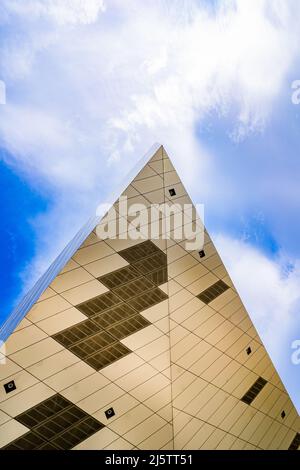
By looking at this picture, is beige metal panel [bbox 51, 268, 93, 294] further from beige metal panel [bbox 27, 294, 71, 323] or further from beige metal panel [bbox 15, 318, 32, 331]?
beige metal panel [bbox 15, 318, 32, 331]

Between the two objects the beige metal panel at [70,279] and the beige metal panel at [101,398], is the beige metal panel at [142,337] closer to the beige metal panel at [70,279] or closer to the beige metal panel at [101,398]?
the beige metal panel at [101,398]

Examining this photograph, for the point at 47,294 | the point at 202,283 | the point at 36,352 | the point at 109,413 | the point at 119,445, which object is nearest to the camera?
the point at 36,352

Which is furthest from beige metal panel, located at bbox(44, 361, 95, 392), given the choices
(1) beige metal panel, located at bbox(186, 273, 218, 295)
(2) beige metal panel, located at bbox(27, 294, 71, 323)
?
(1) beige metal panel, located at bbox(186, 273, 218, 295)

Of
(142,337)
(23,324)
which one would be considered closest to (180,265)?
(142,337)

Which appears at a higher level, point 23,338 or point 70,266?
point 70,266

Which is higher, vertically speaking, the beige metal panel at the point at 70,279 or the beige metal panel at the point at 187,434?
the beige metal panel at the point at 70,279

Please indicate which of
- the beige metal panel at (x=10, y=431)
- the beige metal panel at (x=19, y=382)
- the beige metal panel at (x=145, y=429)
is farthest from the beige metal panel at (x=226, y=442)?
the beige metal panel at (x=19, y=382)

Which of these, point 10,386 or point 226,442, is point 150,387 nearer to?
point 10,386

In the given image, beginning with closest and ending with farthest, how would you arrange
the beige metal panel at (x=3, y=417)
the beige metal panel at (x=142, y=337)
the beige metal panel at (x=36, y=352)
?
the beige metal panel at (x=3, y=417) < the beige metal panel at (x=36, y=352) < the beige metal panel at (x=142, y=337)

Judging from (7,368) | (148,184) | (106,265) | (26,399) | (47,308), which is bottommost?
(26,399)

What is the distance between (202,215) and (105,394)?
29.5 ft

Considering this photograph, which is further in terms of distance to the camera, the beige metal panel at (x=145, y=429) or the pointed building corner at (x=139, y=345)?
the beige metal panel at (x=145, y=429)

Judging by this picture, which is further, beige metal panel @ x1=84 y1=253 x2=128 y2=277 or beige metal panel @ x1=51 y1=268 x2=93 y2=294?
beige metal panel @ x1=84 y1=253 x2=128 y2=277

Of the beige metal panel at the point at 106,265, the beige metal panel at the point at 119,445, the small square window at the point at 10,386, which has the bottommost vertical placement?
the beige metal panel at the point at 119,445
